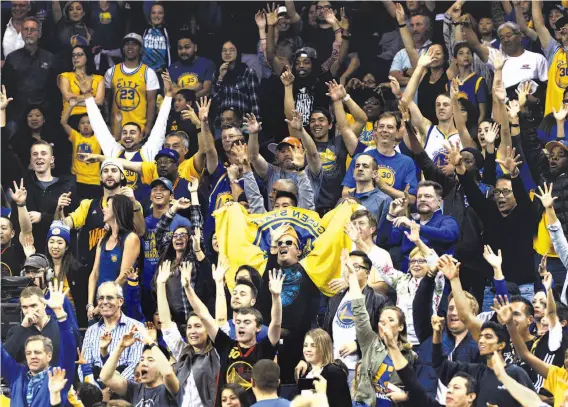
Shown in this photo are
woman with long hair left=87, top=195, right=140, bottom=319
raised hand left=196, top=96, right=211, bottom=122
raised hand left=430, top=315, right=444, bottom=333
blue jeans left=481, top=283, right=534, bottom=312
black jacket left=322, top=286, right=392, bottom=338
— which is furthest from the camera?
raised hand left=196, top=96, right=211, bottom=122

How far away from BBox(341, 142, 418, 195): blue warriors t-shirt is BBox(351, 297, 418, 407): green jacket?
8.65ft

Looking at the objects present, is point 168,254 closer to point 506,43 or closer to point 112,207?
point 112,207

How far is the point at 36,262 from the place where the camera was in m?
15.9

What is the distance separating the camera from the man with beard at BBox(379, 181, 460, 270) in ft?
49.6

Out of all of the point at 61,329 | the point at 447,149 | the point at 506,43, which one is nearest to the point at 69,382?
the point at 61,329

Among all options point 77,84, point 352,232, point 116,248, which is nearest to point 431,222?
point 352,232

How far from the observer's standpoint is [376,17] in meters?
19.4

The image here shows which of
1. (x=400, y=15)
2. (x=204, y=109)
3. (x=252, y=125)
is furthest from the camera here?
(x=400, y=15)

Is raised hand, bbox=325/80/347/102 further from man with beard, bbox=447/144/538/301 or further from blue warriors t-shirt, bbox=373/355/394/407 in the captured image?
blue warriors t-shirt, bbox=373/355/394/407

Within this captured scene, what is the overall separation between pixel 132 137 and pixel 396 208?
3486mm

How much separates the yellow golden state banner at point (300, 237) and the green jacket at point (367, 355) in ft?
4.11

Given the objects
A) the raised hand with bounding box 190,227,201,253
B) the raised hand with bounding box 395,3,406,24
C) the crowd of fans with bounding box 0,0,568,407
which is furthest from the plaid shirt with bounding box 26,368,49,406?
the raised hand with bounding box 395,3,406,24

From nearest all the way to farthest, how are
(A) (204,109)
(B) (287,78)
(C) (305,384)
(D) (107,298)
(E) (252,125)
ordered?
(C) (305,384) < (D) (107,298) < (E) (252,125) < (A) (204,109) < (B) (287,78)

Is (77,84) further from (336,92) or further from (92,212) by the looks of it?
(336,92)
